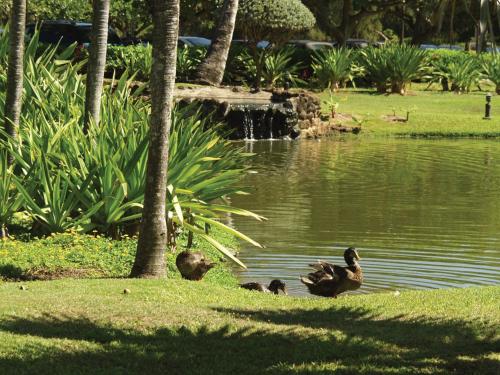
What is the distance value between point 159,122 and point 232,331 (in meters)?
2.64

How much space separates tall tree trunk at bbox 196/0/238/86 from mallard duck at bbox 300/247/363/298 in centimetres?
1981

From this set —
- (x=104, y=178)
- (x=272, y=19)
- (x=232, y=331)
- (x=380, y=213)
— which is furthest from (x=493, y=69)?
(x=232, y=331)

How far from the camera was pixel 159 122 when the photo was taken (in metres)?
10.3

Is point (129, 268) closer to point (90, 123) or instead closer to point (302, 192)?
point (90, 123)

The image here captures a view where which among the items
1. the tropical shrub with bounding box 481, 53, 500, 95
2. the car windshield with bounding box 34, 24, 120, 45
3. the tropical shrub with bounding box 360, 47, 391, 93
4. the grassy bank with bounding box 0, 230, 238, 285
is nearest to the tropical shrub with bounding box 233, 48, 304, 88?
the tropical shrub with bounding box 360, 47, 391, 93

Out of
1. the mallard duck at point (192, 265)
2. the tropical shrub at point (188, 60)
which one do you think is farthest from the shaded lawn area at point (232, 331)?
the tropical shrub at point (188, 60)

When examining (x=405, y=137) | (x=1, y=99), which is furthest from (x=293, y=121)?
(x=1, y=99)

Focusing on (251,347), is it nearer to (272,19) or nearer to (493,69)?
(272,19)

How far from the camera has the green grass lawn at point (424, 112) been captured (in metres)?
28.4

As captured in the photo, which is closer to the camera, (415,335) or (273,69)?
(415,335)

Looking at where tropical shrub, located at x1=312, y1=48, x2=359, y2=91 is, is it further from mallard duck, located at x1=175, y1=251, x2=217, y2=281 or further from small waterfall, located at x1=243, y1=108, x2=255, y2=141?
mallard duck, located at x1=175, y1=251, x2=217, y2=281

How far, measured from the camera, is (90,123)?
13.1 m

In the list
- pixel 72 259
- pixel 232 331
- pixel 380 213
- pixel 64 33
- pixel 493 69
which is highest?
pixel 64 33

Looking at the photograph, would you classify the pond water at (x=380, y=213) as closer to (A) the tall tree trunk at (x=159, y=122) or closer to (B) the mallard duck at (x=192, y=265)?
(B) the mallard duck at (x=192, y=265)
